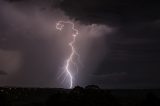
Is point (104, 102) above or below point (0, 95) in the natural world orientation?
below

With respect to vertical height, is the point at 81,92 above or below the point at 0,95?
below

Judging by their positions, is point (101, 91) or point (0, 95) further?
point (0, 95)

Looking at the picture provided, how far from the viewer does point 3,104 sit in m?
28.7

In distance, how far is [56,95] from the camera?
24234mm

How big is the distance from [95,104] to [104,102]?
1.72 feet

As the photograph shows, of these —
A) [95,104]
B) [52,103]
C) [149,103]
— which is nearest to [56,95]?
[52,103]

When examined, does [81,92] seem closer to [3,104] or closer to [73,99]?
[73,99]

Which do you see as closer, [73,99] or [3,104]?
[73,99]

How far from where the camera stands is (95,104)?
23.0 metres

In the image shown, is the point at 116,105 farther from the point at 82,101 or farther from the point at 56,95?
the point at 56,95

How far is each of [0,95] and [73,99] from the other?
794 centimetres

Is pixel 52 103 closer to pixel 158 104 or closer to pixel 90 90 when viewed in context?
pixel 90 90

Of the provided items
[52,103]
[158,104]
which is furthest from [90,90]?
[158,104]

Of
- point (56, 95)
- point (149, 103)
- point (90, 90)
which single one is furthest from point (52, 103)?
point (149, 103)
